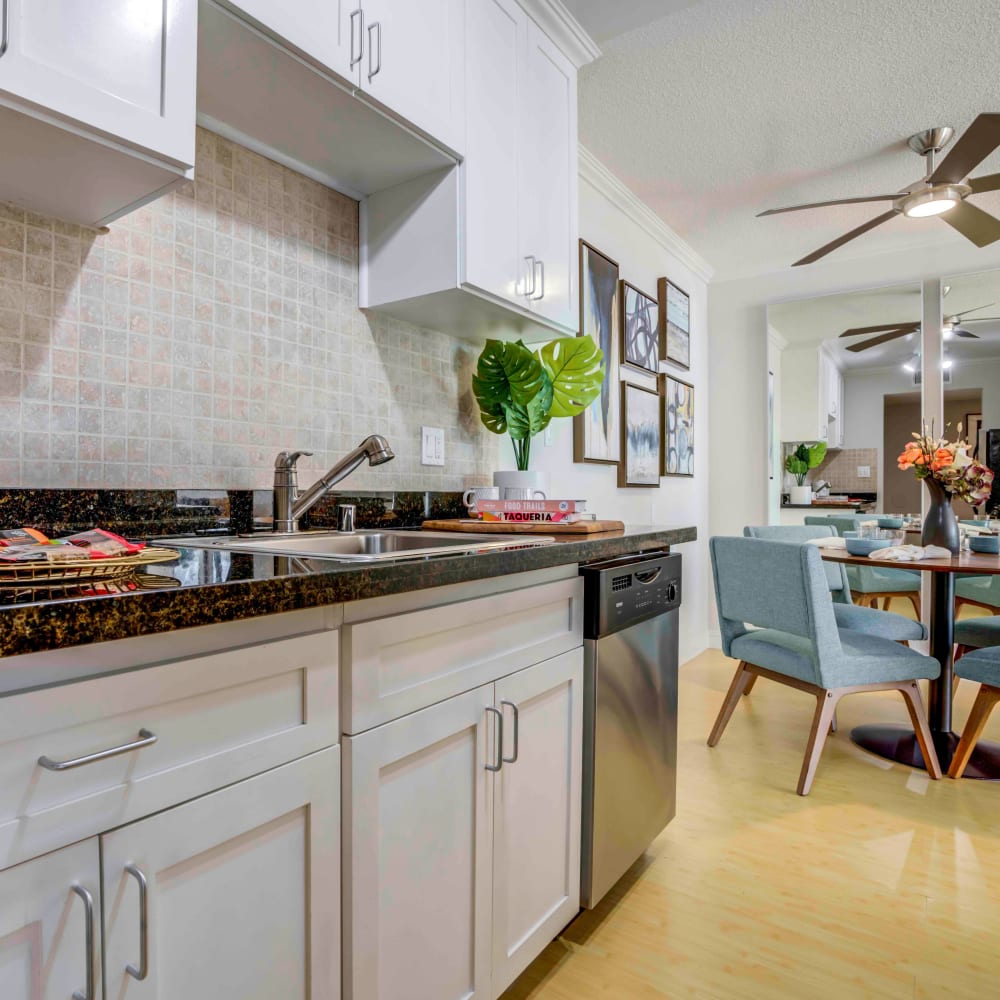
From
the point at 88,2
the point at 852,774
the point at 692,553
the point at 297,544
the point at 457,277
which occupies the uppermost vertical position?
the point at 88,2

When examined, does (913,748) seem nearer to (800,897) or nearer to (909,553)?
(909,553)

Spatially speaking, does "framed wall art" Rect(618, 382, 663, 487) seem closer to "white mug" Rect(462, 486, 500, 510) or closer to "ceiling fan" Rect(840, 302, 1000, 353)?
"white mug" Rect(462, 486, 500, 510)

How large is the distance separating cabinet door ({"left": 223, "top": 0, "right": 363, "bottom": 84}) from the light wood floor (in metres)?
1.87

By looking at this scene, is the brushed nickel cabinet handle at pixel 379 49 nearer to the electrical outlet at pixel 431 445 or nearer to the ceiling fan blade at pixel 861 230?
the electrical outlet at pixel 431 445

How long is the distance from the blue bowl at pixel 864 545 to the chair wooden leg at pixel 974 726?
0.60 m

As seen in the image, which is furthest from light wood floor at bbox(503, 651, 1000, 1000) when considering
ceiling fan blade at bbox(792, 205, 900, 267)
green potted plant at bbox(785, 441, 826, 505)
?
ceiling fan blade at bbox(792, 205, 900, 267)

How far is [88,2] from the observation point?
90cm

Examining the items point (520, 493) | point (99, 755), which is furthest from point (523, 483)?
point (99, 755)

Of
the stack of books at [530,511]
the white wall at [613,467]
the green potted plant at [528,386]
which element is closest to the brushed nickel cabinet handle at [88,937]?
the stack of books at [530,511]

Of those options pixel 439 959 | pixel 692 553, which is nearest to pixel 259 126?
pixel 439 959

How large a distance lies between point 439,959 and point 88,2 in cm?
149

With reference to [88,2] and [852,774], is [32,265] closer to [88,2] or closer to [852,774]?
[88,2]

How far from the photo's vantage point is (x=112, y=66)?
3.05 ft

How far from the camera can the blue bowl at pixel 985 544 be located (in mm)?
2696
